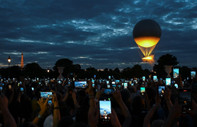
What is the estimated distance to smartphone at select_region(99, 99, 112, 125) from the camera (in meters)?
6.98

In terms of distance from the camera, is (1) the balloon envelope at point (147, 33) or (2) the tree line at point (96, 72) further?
(2) the tree line at point (96, 72)

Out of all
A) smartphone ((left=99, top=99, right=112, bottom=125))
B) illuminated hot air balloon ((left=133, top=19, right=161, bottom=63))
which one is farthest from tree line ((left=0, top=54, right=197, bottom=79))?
smartphone ((left=99, top=99, right=112, bottom=125))

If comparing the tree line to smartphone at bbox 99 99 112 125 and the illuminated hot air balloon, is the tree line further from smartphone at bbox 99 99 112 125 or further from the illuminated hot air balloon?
smartphone at bbox 99 99 112 125

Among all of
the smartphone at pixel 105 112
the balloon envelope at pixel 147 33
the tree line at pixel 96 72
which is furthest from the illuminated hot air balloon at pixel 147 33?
the tree line at pixel 96 72

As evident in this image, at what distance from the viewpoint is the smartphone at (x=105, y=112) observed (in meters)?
6.98

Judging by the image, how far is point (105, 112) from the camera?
7.36m

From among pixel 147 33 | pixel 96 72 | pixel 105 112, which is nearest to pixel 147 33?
pixel 147 33

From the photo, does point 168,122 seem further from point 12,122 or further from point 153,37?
point 153,37

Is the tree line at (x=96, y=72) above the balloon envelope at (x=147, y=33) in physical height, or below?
below

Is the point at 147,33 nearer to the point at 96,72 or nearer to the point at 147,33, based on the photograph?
the point at 147,33

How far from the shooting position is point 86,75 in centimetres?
10869

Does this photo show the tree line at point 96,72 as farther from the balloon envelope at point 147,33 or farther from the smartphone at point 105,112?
the smartphone at point 105,112

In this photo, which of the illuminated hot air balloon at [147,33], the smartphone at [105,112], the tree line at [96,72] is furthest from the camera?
the tree line at [96,72]

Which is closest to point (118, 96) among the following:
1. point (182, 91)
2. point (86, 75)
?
point (182, 91)
